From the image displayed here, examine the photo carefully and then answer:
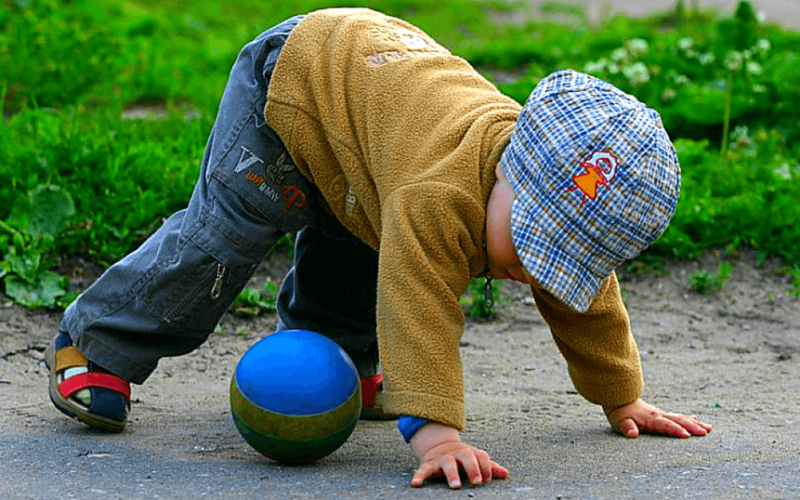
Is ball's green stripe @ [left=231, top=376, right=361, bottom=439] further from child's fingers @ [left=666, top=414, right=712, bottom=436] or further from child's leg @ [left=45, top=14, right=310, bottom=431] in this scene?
child's fingers @ [left=666, top=414, right=712, bottom=436]

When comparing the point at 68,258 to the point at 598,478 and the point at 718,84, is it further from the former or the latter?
the point at 718,84

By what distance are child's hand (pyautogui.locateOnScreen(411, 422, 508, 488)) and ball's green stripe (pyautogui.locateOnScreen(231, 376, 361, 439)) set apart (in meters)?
0.28

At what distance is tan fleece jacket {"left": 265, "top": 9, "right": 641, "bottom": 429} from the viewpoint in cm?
291

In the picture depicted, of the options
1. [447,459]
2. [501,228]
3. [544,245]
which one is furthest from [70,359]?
[544,245]

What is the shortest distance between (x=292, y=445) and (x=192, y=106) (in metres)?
3.84

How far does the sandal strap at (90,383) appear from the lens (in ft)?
11.6

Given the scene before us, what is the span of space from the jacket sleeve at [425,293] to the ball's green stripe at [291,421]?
26 centimetres

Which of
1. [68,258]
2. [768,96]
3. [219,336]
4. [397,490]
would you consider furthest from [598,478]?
[768,96]

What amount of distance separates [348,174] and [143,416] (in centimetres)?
113

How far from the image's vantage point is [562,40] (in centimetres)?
795

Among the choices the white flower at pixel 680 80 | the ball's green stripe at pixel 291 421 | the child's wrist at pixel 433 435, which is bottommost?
the white flower at pixel 680 80

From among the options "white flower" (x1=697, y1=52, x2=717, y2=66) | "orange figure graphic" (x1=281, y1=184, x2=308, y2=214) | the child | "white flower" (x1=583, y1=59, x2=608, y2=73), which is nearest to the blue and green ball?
the child

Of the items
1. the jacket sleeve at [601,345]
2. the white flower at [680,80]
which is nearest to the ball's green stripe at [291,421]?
the jacket sleeve at [601,345]

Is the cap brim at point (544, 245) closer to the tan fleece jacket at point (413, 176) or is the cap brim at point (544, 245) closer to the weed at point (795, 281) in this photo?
the tan fleece jacket at point (413, 176)
